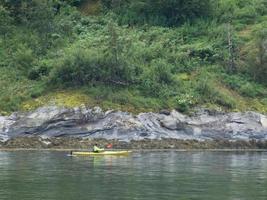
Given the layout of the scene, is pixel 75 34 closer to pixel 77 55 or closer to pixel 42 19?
pixel 42 19

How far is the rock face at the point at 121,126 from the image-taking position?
238ft

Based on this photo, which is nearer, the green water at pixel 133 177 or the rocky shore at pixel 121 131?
the green water at pixel 133 177

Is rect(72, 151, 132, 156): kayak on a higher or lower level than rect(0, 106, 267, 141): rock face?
lower

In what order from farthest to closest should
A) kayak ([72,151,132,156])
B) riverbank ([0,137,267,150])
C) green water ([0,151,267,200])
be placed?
1. riverbank ([0,137,267,150])
2. kayak ([72,151,132,156])
3. green water ([0,151,267,200])

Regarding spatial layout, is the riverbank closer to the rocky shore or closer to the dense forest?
Result: the rocky shore

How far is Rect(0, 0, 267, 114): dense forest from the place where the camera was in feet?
254

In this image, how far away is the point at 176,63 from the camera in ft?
282

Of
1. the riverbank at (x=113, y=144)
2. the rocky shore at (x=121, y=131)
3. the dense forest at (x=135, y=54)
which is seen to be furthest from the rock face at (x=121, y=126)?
the dense forest at (x=135, y=54)

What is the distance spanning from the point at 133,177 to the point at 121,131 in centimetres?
2655

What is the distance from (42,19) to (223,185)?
2023 inches

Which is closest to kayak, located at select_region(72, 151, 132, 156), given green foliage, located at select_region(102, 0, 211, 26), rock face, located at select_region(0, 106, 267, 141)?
rock face, located at select_region(0, 106, 267, 141)

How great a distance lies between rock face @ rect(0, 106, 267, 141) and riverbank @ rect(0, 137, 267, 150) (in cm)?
49

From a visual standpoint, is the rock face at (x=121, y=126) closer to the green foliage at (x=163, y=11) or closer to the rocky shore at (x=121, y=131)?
the rocky shore at (x=121, y=131)

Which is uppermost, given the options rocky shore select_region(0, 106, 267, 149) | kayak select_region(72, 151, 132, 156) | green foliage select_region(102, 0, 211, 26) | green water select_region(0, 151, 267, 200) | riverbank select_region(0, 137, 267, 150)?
green foliage select_region(102, 0, 211, 26)
